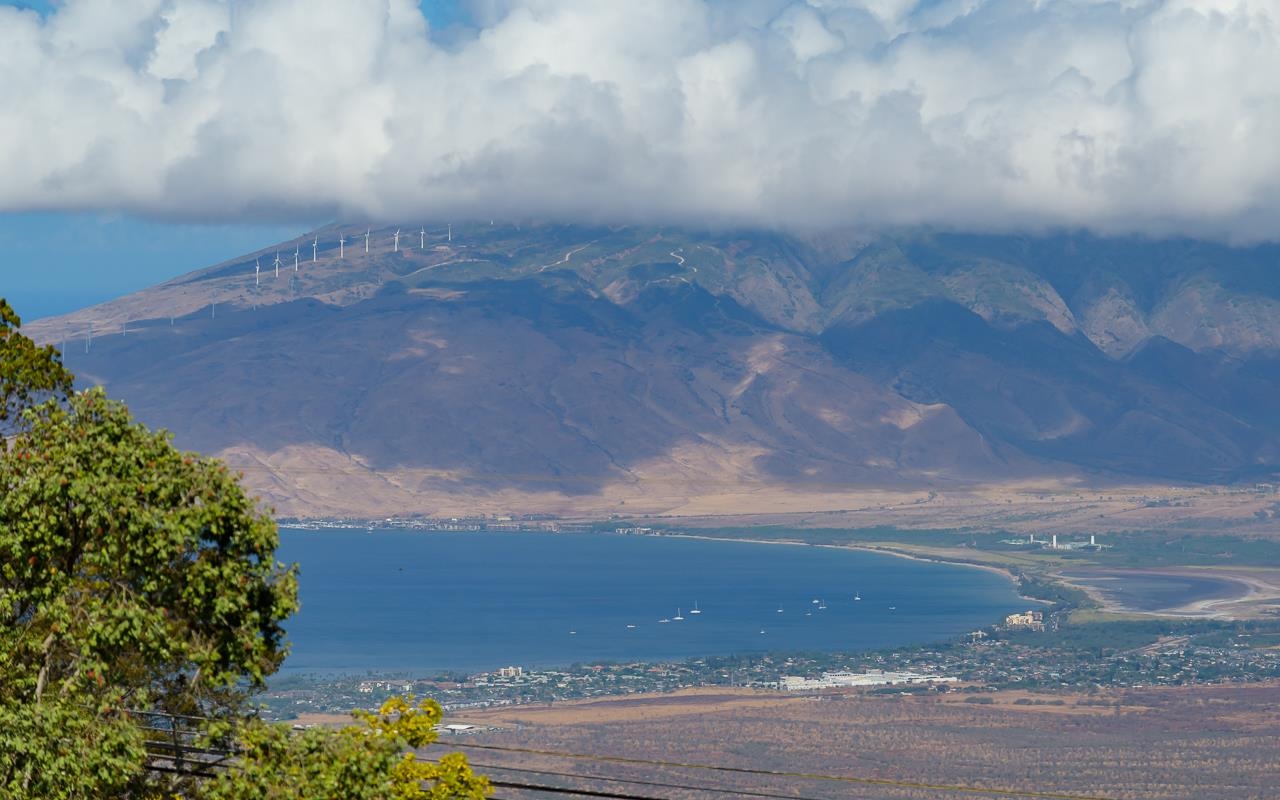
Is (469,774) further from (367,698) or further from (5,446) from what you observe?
(367,698)

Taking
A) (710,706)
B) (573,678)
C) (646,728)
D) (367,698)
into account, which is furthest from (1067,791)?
(573,678)

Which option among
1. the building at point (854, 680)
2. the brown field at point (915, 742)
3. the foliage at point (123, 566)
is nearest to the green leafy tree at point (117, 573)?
the foliage at point (123, 566)

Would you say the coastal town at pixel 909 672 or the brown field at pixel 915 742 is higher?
the coastal town at pixel 909 672

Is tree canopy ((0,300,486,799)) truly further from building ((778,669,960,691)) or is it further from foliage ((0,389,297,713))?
building ((778,669,960,691))

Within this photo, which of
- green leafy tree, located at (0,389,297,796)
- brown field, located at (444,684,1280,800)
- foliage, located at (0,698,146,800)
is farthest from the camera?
brown field, located at (444,684,1280,800)

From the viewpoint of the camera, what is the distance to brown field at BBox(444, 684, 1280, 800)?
91.1 meters

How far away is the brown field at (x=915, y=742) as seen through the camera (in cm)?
9106

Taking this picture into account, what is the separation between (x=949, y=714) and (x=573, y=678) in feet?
127

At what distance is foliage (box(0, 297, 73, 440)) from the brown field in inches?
1775

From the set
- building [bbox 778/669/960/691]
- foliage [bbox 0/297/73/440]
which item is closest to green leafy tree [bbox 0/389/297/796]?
foliage [bbox 0/297/73/440]

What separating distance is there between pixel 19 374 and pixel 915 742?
291ft

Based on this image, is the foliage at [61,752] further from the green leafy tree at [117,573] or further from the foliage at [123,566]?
the foliage at [123,566]

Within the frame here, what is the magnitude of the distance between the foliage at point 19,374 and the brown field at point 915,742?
45.1 meters

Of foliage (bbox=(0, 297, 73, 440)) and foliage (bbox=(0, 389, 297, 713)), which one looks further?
foliage (bbox=(0, 297, 73, 440))
